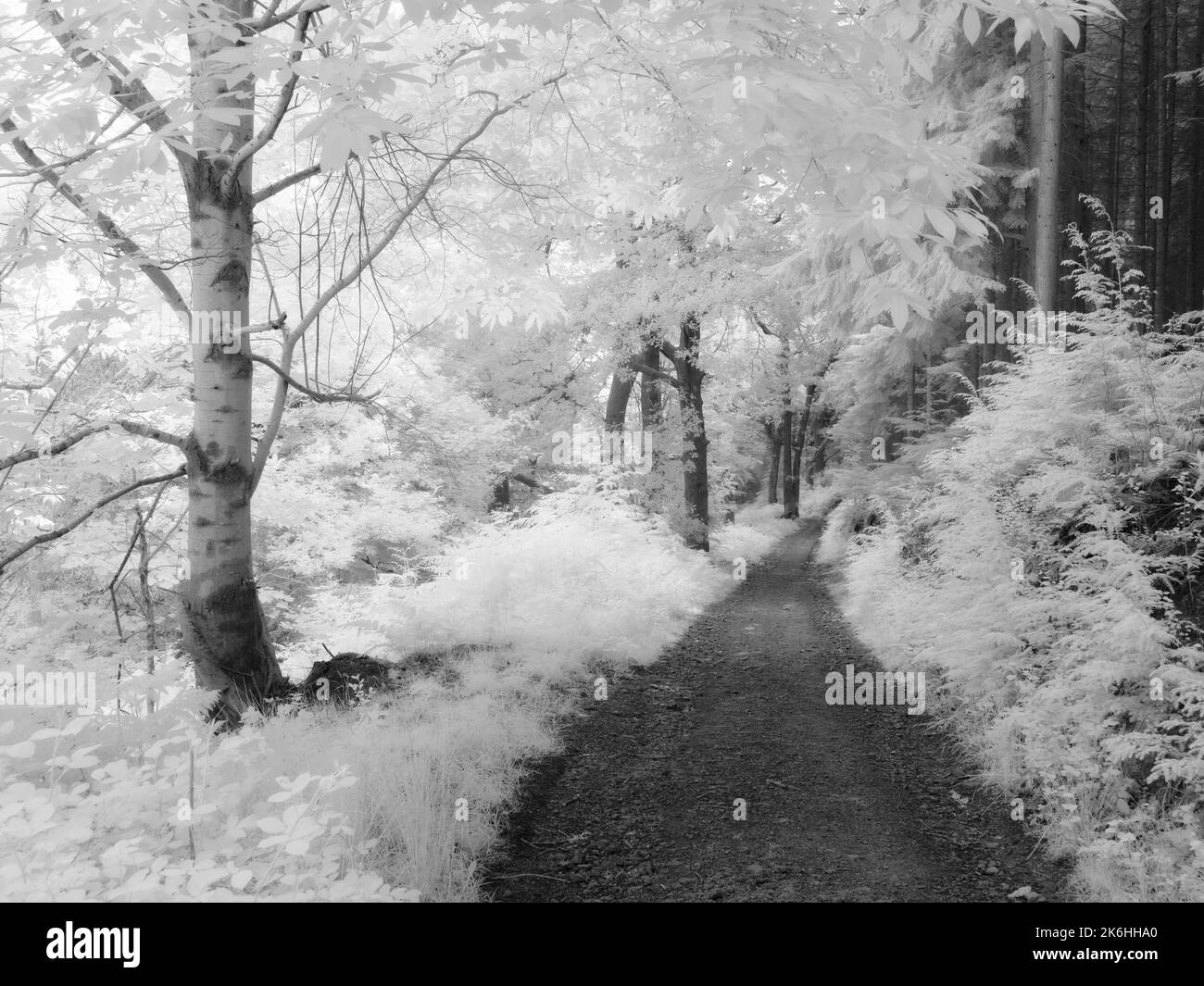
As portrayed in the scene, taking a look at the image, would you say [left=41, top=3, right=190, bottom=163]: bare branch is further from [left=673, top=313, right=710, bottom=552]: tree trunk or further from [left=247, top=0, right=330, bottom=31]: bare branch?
[left=673, top=313, right=710, bottom=552]: tree trunk

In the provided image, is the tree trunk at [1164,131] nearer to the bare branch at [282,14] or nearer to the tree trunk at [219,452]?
the bare branch at [282,14]

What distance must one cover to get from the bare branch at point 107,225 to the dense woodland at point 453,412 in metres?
0.05

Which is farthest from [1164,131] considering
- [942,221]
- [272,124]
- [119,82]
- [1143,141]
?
[119,82]

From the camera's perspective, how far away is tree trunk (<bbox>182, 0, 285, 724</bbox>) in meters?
5.10

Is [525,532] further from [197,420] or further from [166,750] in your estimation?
[166,750]

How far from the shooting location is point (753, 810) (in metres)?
4.66

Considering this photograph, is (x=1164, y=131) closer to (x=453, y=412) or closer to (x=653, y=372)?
(x=653, y=372)

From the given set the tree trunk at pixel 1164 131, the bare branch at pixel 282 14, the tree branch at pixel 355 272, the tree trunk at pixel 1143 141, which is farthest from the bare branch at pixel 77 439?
the tree trunk at pixel 1143 141

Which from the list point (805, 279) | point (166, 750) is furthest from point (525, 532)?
point (166, 750)

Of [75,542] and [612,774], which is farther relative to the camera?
[75,542]

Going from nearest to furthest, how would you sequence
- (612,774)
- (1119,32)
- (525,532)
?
(612,774) < (525,532) < (1119,32)

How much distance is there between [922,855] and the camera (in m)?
4.09

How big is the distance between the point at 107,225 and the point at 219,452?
1.59m

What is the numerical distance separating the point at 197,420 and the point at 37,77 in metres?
2.34
